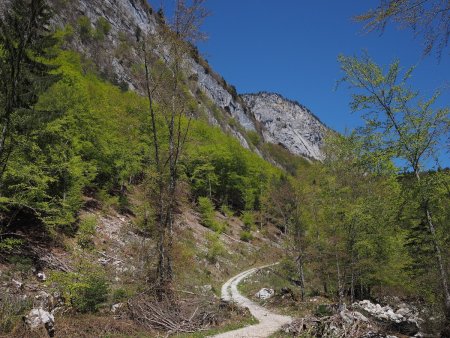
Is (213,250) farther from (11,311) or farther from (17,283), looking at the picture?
(11,311)

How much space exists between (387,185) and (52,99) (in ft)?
64.8

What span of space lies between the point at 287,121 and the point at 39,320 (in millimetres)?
164550

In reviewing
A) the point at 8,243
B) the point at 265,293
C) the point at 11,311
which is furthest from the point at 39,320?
the point at 265,293

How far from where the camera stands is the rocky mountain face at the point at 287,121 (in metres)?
160

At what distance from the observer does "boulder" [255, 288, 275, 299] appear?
72.3 ft

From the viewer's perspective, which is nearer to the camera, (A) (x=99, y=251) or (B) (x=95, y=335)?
(B) (x=95, y=335)

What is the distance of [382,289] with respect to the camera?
76.6 ft

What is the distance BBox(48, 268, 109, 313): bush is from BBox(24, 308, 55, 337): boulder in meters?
1.43

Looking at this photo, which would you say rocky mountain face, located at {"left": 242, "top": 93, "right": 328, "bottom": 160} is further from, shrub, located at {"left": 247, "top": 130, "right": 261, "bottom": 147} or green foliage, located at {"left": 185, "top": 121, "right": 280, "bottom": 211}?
green foliage, located at {"left": 185, "top": 121, "right": 280, "bottom": 211}

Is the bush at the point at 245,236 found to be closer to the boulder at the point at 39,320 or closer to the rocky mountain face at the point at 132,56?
the rocky mountain face at the point at 132,56

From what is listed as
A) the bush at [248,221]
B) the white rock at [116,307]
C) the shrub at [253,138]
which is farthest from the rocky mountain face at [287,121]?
the white rock at [116,307]

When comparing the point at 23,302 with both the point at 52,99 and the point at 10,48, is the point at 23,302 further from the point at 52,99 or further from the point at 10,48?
the point at 52,99

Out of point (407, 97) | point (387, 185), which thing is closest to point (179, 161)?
point (407, 97)

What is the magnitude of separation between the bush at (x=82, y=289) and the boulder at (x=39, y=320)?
4.69 ft
